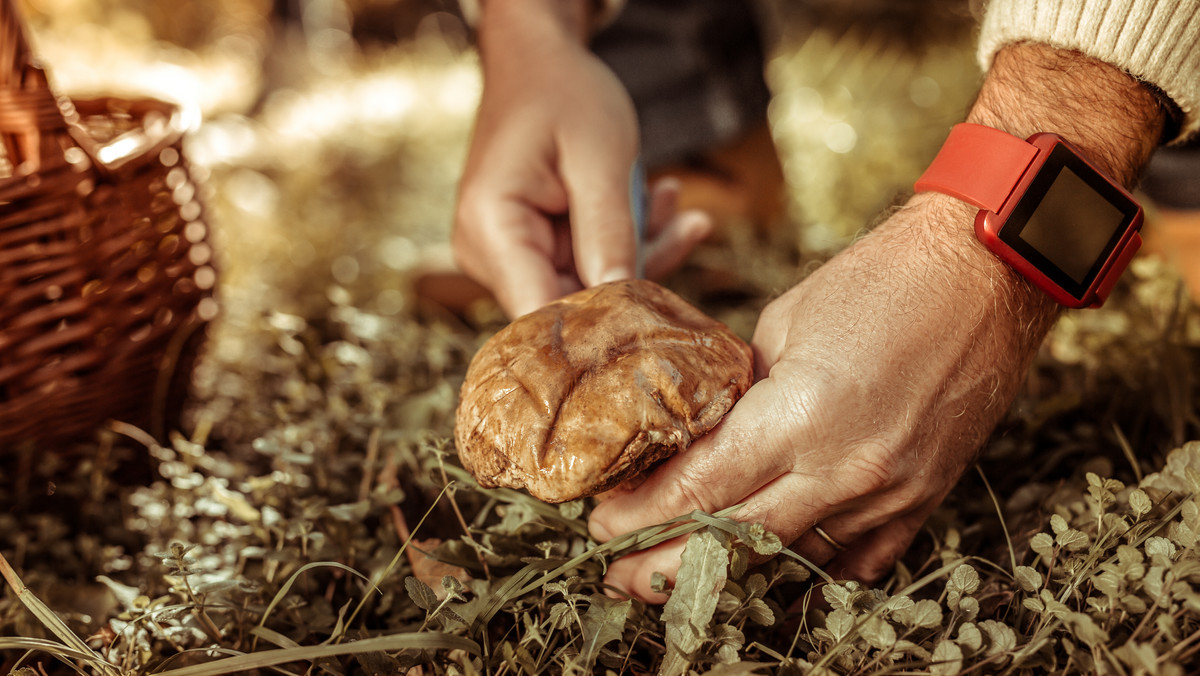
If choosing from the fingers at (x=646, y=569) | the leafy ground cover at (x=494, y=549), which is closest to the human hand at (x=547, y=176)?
the leafy ground cover at (x=494, y=549)

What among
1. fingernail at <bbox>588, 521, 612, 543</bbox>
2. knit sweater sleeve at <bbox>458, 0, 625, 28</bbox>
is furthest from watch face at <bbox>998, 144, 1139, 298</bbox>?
knit sweater sleeve at <bbox>458, 0, 625, 28</bbox>

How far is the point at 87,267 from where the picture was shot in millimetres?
1381

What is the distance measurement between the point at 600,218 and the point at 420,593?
2.67 feet

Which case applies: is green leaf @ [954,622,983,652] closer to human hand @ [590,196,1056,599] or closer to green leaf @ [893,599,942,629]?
green leaf @ [893,599,942,629]

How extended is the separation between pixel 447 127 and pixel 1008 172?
386cm

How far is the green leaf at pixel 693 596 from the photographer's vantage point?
94 centimetres

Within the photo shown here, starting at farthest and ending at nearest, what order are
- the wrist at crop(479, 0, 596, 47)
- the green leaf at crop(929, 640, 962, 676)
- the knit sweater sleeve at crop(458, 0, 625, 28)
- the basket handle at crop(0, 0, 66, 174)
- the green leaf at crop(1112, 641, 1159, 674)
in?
the knit sweater sleeve at crop(458, 0, 625, 28), the wrist at crop(479, 0, 596, 47), the basket handle at crop(0, 0, 66, 174), the green leaf at crop(929, 640, 962, 676), the green leaf at crop(1112, 641, 1159, 674)

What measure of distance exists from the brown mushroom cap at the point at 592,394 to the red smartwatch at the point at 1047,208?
426 millimetres

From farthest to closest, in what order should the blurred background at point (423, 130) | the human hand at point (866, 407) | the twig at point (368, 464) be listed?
the blurred background at point (423, 130) < the twig at point (368, 464) < the human hand at point (866, 407)

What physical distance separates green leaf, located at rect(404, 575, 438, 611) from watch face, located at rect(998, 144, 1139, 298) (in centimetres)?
101

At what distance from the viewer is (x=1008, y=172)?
106cm

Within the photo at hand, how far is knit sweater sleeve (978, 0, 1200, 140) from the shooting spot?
3.53ft

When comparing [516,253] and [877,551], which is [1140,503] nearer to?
[877,551]

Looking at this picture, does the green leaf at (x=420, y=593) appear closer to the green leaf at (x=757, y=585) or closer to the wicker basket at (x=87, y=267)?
the green leaf at (x=757, y=585)
